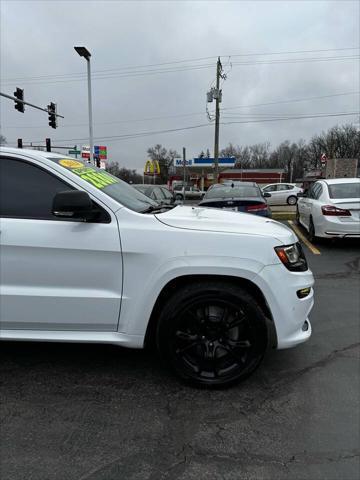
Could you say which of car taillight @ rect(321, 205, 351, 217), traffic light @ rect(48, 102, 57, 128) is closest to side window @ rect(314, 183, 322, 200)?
car taillight @ rect(321, 205, 351, 217)

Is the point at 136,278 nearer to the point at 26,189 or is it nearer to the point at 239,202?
the point at 26,189

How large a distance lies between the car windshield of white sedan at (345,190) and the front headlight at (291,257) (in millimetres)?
6085

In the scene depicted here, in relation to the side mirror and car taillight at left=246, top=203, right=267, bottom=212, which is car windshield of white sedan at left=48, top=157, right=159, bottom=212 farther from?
car taillight at left=246, top=203, right=267, bottom=212

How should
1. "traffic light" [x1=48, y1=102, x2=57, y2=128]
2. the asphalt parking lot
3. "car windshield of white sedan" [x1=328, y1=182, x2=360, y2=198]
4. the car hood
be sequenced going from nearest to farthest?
1. the asphalt parking lot
2. the car hood
3. "car windshield of white sedan" [x1=328, y1=182, x2=360, y2=198]
4. "traffic light" [x1=48, y1=102, x2=57, y2=128]

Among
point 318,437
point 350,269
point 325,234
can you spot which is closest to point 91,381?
point 318,437

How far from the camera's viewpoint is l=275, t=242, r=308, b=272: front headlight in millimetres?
2951

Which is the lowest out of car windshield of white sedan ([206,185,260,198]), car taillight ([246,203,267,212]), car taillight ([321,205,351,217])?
car taillight ([321,205,351,217])

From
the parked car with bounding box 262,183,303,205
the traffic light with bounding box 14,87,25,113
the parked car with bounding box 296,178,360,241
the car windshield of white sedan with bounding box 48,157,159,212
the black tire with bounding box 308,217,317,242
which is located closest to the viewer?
the car windshield of white sedan with bounding box 48,157,159,212

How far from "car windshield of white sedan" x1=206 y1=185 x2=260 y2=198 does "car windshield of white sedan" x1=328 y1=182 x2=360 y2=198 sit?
1649mm

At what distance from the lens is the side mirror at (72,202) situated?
2697 mm

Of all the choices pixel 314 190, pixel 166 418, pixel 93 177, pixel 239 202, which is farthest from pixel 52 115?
pixel 166 418

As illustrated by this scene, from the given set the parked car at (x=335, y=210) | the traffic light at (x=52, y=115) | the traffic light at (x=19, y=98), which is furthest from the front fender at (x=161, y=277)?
the traffic light at (x=52, y=115)

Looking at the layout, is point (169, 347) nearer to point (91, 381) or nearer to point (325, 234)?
point (91, 381)

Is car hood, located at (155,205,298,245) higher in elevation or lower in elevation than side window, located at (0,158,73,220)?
lower
